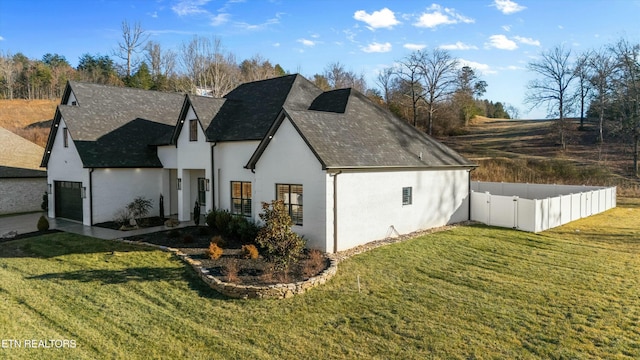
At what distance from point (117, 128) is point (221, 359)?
20.4m

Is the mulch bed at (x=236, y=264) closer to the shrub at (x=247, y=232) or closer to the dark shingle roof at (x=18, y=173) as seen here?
the shrub at (x=247, y=232)

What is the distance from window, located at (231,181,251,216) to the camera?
62.0ft

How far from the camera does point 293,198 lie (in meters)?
15.6

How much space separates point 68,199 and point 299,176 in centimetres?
1587

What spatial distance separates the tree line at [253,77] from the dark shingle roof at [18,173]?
84.8ft

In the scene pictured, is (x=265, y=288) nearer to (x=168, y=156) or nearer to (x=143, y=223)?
(x=143, y=223)

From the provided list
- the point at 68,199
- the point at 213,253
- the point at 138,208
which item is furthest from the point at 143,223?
the point at 213,253

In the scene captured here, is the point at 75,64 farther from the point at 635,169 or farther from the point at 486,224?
the point at 635,169

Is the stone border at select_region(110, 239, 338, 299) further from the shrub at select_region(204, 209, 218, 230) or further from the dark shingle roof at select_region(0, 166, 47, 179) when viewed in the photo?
the dark shingle roof at select_region(0, 166, 47, 179)

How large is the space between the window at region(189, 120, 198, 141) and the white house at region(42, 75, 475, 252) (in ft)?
0.17

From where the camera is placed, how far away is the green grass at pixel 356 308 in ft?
25.7

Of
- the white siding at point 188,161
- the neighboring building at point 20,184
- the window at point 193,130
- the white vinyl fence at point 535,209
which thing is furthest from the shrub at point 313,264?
the neighboring building at point 20,184

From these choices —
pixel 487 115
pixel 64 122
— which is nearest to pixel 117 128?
pixel 64 122

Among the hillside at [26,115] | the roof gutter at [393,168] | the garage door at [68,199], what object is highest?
the hillside at [26,115]
